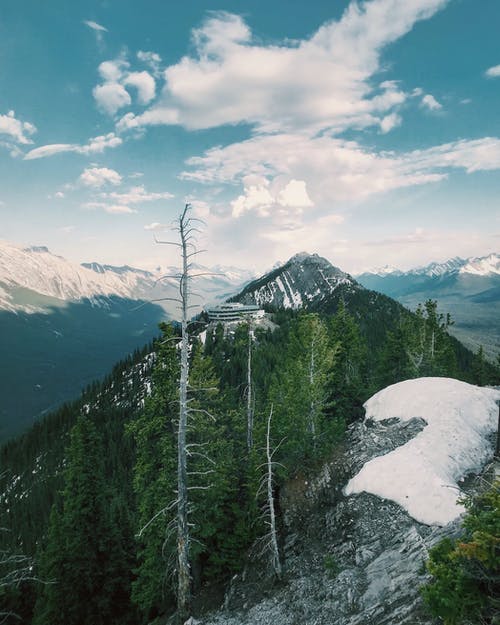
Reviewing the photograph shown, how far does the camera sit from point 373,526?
58.0ft

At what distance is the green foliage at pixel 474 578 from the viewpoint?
7062 mm

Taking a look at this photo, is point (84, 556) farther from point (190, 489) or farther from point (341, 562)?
point (341, 562)

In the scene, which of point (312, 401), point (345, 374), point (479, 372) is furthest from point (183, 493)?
point (479, 372)

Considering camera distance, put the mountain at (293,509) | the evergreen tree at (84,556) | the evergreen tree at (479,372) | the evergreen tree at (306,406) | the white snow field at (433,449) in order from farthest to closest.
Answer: the evergreen tree at (479,372)
the evergreen tree at (306,406)
the evergreen tree at (84,556)
the white snow field at (433,449)
the mountain at (293,509)

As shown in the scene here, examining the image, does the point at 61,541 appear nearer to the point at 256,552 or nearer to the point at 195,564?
the point at 195,564

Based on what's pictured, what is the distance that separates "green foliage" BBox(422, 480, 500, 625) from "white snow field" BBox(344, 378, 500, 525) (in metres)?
8.89

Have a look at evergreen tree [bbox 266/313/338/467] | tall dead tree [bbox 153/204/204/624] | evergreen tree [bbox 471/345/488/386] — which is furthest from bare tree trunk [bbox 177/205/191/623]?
evergreen tree [bbox 471/345/488/386]

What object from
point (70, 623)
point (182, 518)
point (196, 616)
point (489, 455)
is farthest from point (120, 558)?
point (489, 455)

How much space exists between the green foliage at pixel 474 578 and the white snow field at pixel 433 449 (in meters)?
8.89

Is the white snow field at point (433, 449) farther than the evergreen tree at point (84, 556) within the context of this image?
No

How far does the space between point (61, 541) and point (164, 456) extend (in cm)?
1312

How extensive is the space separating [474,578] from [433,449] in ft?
50.2

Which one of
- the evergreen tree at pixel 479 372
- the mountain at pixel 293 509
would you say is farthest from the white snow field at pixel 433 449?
the evergreen tree at pixel 479 372

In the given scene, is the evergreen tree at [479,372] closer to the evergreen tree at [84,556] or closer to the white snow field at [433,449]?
the white snow field at [433,449]
